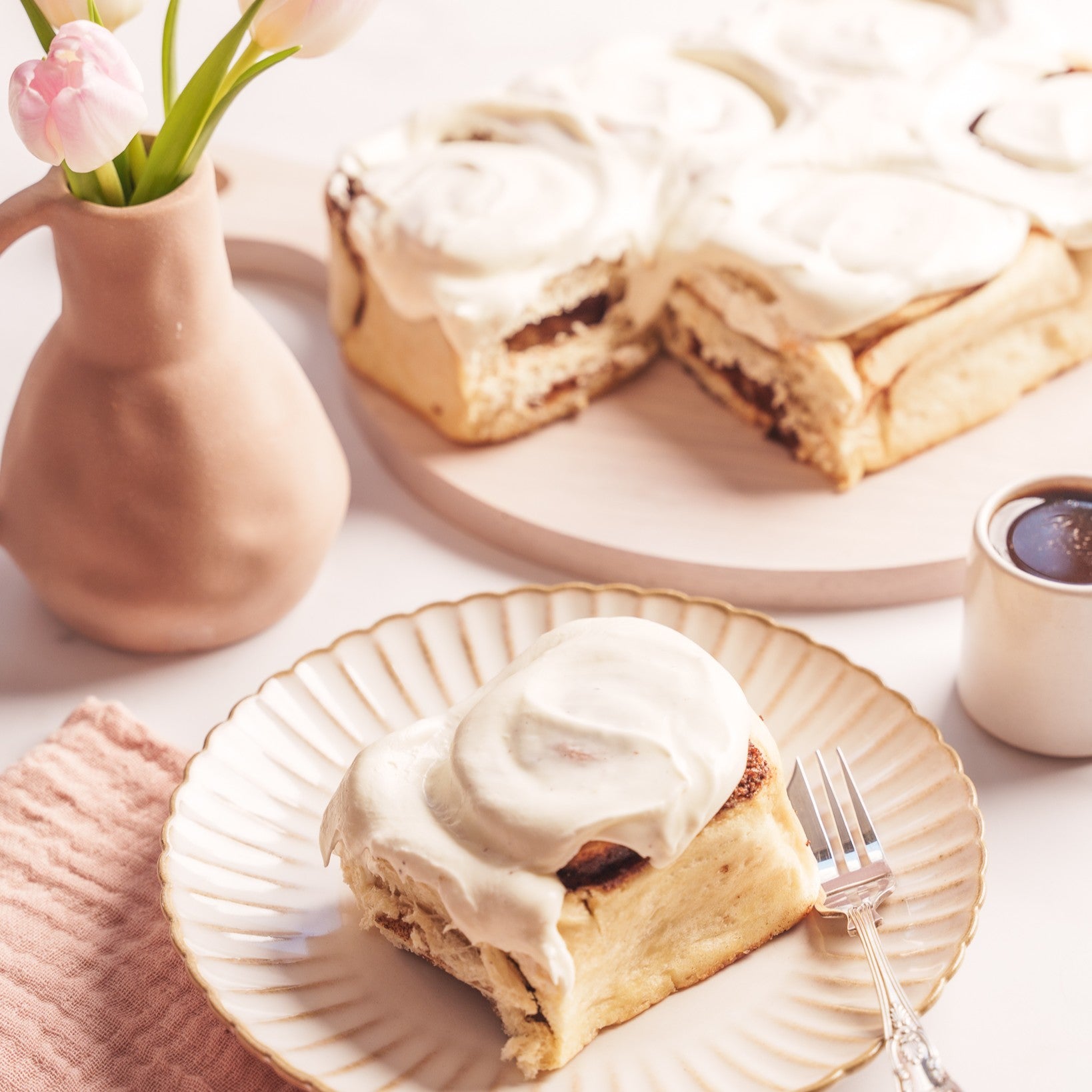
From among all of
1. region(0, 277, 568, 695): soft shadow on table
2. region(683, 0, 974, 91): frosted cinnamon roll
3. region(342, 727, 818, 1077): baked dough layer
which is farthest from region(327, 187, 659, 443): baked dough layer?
region(342, 727, 818, 1077): baked dough layer

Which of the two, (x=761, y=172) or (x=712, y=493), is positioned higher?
(x=761, y=172)

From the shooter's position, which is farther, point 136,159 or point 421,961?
point 136,159

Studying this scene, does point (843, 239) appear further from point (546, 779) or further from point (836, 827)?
point (546, 779)

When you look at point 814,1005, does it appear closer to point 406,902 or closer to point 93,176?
point 406,902

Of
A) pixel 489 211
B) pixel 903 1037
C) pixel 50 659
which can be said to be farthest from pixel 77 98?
pixel 903 1037

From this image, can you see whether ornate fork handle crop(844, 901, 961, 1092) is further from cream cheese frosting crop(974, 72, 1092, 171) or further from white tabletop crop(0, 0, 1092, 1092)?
cream cheese frosting crop(974, 72, 1092, 171)

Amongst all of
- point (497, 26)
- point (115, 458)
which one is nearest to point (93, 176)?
point (115, 458)

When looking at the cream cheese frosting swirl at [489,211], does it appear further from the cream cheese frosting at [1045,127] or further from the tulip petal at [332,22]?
the tulip petal at [332,22]
